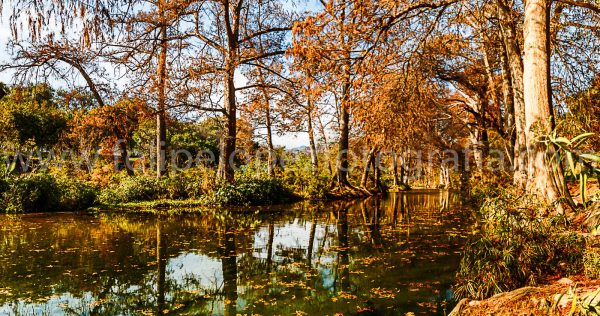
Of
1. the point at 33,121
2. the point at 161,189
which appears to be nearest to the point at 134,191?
the point at 161,189

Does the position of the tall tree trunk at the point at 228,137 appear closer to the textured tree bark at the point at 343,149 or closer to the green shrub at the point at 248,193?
the green shrub at the point at 248,193

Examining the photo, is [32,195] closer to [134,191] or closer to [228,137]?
[134,191]

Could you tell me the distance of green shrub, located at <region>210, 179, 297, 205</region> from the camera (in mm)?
15203

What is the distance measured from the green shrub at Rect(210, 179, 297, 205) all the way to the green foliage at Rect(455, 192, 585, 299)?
1147 cm

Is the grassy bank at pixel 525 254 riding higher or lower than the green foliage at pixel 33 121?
lower

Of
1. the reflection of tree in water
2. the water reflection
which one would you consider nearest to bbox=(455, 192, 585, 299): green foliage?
the water reflection

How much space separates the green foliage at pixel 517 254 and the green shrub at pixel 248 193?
11475 mm

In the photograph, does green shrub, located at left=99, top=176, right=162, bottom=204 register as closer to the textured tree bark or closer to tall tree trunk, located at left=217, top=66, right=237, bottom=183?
tall tree trunk, located at left=217, top=66, right=237, bottom=183

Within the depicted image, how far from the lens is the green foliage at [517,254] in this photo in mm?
4043

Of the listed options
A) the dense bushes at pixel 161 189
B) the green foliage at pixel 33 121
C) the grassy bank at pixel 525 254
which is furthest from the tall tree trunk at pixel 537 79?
the green foliage at pixel 33 121

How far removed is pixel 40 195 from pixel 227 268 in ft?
36.8

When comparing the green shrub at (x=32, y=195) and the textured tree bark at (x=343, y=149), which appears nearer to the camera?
the green shrub at (x=32, y=195)

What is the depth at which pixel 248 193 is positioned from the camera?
1538 centimetres

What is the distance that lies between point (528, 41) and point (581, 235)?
314cm
